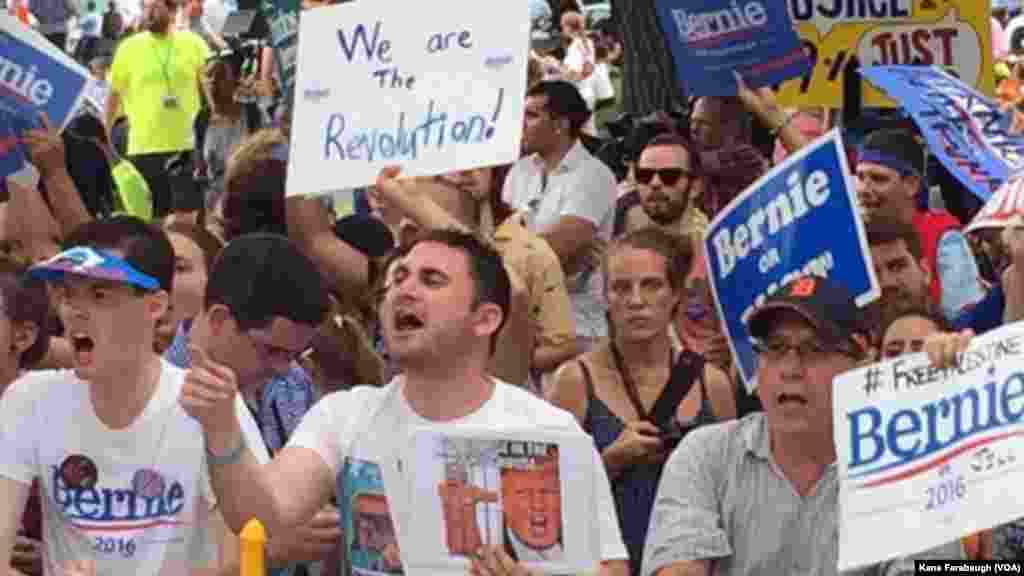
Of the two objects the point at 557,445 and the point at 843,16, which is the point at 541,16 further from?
the point at 557,445

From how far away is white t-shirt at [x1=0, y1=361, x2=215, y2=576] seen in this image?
5992 millimetres

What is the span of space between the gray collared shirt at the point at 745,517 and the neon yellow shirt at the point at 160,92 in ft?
38.8

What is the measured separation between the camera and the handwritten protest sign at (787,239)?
24.2ft

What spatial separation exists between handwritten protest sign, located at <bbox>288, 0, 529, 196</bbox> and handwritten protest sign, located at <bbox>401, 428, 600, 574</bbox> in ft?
7.32

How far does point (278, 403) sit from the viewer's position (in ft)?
23.0

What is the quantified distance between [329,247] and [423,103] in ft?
2.15

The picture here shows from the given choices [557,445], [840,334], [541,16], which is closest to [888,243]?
[840,334]

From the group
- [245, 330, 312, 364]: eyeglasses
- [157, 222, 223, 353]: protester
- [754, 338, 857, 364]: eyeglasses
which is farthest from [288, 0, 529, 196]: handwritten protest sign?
[754, 338, 857, 364]: eyeglasses

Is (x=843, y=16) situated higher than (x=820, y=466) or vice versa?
(x=843, y=16)

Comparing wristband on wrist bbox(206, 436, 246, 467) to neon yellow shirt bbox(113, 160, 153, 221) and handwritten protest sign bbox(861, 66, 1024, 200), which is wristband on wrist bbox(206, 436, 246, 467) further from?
neon yellow shirt bbox(113, 160, 153, 221)

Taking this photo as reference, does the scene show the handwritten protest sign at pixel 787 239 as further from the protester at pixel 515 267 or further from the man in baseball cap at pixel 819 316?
the man in baseball cap at pixel 819 316

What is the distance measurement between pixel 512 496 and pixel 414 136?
2559mm

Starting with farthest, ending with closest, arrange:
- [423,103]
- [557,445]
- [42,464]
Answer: [423,103] → [42,464] → [557,445]

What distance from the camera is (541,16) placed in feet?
85.7
